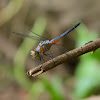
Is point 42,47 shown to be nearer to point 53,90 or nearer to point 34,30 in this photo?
point 53,90

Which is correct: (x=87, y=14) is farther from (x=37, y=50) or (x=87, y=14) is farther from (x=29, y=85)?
(x=37, y=50)

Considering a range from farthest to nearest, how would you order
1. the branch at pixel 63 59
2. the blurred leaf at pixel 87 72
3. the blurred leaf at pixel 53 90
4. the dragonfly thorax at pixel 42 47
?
the blurred leaf at pixel 87 72
the blurred leaf at pixel 53 90
the dragonfly thorax at pixel 42 47
the branch at pixel 63 59

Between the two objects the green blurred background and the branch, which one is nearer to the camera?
the branch

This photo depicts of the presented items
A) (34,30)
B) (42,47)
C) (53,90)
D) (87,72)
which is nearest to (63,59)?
(42,47)

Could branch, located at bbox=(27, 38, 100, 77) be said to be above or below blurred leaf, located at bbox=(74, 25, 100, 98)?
below

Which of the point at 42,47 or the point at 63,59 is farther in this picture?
the point at 42,47

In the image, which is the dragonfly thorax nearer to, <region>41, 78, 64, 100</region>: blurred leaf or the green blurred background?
<region>41, 78, 64, 100</region>: blurred leaf

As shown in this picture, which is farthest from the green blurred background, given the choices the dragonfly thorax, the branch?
the branch

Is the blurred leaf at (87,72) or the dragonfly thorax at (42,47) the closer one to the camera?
the dragonfly thorax at (42,47)

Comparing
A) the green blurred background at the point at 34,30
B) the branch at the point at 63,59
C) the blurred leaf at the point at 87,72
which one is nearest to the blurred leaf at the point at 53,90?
the blurred leaf at the point at 87,72

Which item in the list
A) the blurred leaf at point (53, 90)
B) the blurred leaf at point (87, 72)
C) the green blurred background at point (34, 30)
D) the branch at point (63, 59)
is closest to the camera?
the branch at point (63, 59)

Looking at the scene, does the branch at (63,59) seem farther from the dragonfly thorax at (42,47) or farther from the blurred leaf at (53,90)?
the blurred leaf at (53,90)

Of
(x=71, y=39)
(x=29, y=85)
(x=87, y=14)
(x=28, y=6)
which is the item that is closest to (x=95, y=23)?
(x=87, y=14)
